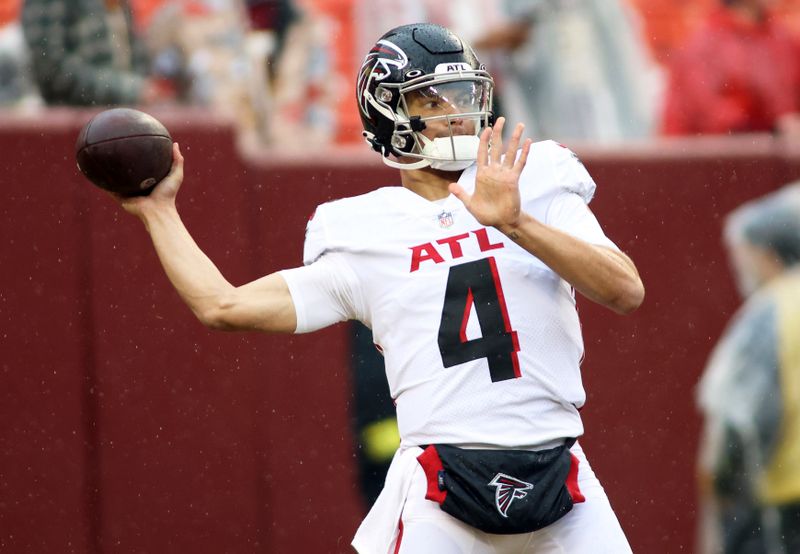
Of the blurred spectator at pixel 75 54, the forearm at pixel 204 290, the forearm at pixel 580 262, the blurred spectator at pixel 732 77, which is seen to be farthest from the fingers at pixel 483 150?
the blurred spectator at pixel 732 77

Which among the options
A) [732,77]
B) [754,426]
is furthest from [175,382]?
[732,77]

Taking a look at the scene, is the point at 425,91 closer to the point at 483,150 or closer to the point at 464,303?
the point at 483,150

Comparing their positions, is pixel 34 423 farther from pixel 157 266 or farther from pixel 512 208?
pixel 512 208

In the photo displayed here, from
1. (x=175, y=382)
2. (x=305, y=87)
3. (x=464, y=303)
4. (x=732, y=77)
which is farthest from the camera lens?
(x=305, y=87)

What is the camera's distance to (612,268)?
122 inches

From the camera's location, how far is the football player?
3154 mm

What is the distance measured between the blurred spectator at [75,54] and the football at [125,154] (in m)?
1.79

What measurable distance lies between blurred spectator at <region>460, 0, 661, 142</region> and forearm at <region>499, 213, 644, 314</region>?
Answer: 3.73 meters

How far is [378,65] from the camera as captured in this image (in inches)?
139

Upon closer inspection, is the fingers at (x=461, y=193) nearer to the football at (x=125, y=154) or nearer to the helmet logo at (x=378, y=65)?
the helmet logo at (x=378, y=65)

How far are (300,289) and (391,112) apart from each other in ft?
1.80

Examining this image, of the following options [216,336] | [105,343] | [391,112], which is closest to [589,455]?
[216,336]

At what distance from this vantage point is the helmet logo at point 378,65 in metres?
3.50

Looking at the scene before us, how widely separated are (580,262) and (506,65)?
399 centimetres
